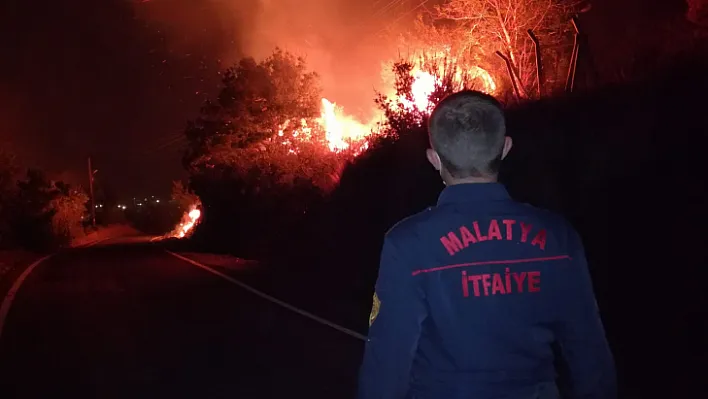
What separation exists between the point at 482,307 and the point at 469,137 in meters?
0.57

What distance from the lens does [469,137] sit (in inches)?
98.7

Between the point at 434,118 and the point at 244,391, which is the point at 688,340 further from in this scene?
the point at 434,118

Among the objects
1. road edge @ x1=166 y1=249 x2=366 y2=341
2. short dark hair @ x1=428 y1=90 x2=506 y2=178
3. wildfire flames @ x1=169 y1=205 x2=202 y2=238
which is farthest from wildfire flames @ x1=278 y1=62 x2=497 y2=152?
short dark hair @ x1=428 y1=90 x2=506 y2=178

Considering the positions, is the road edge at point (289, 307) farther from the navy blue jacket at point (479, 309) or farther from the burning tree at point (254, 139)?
the burning tree at point (254, 139)

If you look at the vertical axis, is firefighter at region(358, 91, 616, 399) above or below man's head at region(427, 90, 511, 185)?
below

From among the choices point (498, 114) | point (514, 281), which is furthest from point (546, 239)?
point (498, 114)

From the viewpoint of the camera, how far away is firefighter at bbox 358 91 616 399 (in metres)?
2.32

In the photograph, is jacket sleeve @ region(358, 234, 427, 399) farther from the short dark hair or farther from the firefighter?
the short dark hair

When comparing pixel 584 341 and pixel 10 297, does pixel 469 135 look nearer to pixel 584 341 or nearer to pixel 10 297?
pixel 584 341

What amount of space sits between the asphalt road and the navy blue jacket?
209 inches

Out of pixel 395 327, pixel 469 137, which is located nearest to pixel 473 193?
pixel 469 137

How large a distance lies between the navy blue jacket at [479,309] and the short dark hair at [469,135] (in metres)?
0.12

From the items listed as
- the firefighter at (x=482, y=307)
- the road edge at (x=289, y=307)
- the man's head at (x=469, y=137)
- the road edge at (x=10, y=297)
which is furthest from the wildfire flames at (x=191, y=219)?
the firefighter at (x=482, y=307)

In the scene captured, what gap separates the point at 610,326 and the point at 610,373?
7294mm
